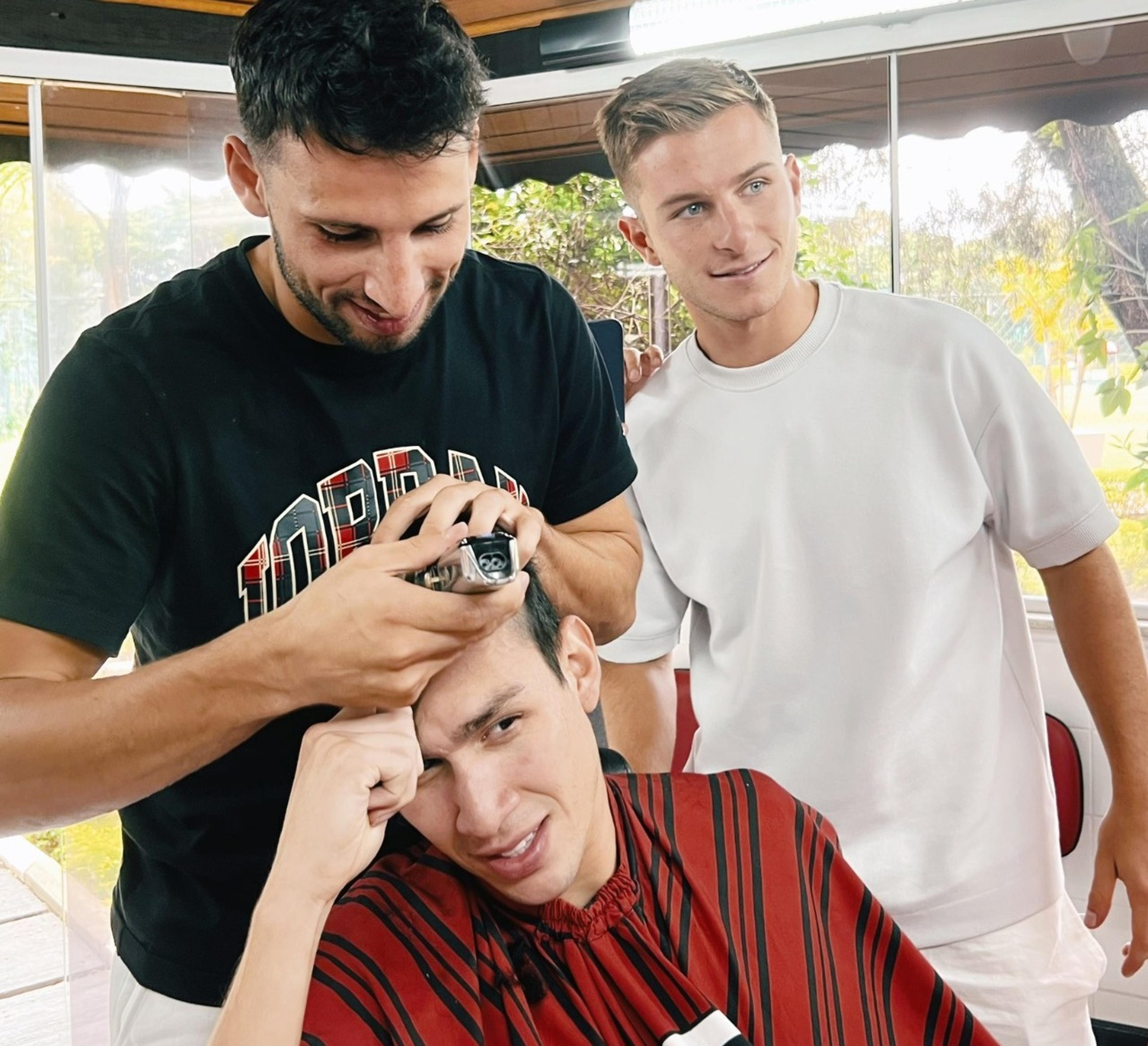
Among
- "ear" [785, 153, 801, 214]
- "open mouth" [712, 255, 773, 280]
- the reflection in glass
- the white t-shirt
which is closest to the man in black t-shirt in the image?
the white t-shirt

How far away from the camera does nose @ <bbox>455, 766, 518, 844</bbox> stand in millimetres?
1395

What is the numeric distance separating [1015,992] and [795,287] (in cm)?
Answer: 121

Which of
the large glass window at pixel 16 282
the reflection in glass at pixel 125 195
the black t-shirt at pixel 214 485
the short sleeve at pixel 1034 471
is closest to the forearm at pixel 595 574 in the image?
the black t-shirt at pixel 214 485

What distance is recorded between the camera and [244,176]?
139cm

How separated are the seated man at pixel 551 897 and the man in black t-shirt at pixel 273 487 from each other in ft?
0.40

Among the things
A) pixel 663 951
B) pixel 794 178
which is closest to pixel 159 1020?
pixel 663 951

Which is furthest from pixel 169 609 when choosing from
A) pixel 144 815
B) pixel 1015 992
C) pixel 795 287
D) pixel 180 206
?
pixel 180 206

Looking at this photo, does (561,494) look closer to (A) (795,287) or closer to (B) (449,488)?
(B) (449,488)

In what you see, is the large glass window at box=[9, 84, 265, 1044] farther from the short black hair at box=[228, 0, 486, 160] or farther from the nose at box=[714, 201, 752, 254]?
the short black hair at box=[228, 0, 486, 160]

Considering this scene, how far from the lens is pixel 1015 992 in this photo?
1.79 metres

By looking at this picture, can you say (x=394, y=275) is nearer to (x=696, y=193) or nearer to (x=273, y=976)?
(x=273, y=976)

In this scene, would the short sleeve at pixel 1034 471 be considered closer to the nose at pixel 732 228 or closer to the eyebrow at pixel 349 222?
the nose at pixel 732 228

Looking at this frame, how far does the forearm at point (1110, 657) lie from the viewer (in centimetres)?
193

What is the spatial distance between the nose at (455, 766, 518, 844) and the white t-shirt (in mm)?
605
